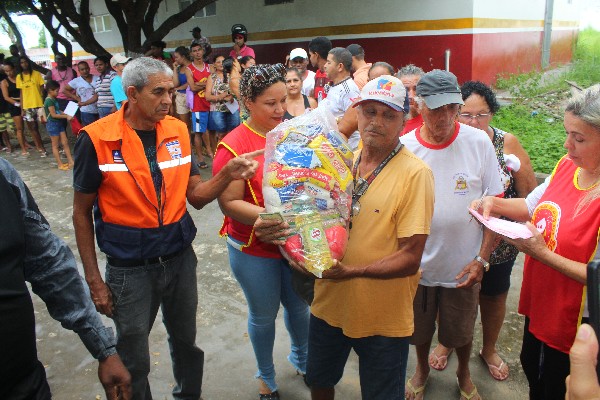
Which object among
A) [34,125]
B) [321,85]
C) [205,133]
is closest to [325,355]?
[321,85]

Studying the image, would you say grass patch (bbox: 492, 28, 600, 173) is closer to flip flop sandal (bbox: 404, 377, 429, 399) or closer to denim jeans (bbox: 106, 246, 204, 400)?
flip flop sandal (bbox: 404, 377, 429, 399)

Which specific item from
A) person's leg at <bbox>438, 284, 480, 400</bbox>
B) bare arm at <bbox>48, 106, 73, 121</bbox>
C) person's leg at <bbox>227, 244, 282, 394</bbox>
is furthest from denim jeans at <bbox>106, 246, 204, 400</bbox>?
bare arm at <bbox>48, 106, 73, 121</bbox>

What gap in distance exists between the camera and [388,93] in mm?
→ 2258

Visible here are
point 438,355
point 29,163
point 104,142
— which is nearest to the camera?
point 104,142

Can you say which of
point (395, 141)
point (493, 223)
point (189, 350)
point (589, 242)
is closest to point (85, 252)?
point (189, 350)

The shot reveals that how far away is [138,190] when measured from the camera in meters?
2.53

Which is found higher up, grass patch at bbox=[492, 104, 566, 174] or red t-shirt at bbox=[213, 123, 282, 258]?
red t-shirt at bbox=[213, 123, 282, 258]

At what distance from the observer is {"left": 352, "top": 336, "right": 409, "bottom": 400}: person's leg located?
7.68 ft

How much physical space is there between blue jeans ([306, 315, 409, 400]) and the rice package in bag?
52 centimetres

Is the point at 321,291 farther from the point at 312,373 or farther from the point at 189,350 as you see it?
the point at 189,350

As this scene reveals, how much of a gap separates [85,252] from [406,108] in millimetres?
1769

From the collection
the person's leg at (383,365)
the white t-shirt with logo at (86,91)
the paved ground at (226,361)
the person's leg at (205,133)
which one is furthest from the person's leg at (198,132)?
the person's leg at (383,365)

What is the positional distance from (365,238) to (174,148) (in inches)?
45.9

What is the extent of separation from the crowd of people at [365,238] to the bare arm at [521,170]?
13 millimetres
